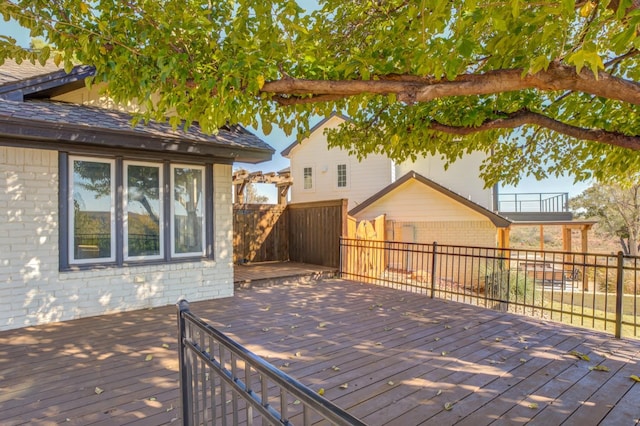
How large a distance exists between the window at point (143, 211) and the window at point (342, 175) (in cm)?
1083

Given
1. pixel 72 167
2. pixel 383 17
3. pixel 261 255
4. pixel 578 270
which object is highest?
pixel 383 17

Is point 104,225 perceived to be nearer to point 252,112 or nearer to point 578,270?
point 252,112

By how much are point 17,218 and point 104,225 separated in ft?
3.30

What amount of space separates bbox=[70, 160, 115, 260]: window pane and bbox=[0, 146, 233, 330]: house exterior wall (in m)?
0.24

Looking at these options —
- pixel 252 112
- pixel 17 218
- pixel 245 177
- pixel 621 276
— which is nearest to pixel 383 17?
pixel 252 112

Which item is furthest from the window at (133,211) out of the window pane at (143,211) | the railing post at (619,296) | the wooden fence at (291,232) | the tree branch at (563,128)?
the railing post at (619,296)

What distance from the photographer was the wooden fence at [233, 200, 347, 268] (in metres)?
8.84

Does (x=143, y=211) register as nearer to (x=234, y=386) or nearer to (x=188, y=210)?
(x=188, y=210)

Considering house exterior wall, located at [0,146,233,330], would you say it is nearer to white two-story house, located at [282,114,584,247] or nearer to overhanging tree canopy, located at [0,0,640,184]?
overhanging tree canopy, located at [0,0,640,184]

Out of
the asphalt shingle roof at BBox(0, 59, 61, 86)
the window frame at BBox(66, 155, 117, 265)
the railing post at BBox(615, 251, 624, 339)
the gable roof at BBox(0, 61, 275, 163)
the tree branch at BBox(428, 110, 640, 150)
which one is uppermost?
the asphalt shingle roof at BBox(0, 59, 61, 86)

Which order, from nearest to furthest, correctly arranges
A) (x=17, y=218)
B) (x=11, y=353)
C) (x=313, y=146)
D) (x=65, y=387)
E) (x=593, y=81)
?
(x=593, y=81), (x=65, y=387), (x=11, y=353), (x=17, y=218), (x=313, y=146)

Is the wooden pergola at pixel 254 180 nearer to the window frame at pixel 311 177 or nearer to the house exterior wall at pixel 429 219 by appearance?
the house exterior wall at pixel 429 219

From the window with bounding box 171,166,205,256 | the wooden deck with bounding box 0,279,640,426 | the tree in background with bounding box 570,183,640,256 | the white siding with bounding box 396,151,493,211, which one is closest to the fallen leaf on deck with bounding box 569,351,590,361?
the wooden deck with bounding box 0,279,640,426

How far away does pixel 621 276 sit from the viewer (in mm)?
4391
